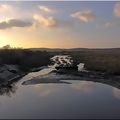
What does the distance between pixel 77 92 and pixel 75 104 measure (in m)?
4.31

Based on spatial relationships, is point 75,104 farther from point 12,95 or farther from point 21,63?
point 21,63

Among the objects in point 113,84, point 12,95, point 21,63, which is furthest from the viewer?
point 21,63

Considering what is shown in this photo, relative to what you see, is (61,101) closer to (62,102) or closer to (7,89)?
→ (62,102)

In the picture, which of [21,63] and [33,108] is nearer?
[33,108]

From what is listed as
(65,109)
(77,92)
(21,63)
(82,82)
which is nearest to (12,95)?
(77,92)

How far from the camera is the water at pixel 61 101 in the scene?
48.8ft

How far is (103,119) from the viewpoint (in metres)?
13.8

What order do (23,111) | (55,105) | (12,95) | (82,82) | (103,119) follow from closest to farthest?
(103,119) < (23,111) < (55,105) < (12,95) < (82,82)

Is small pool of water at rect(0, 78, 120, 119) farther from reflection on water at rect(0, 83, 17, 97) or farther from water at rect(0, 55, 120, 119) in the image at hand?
reflection on water at rect(0, 83, 17, 97)

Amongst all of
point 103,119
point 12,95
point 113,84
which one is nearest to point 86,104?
point 103,119

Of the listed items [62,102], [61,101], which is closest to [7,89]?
[61,101]

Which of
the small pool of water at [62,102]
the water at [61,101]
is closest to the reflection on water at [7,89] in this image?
the water at [61,101]

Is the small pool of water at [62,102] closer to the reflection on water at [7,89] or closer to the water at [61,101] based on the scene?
the water at [61,101]

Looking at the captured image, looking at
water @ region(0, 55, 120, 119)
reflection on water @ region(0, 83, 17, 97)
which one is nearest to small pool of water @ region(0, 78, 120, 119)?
water @ region(0, 55, 120, 119)
